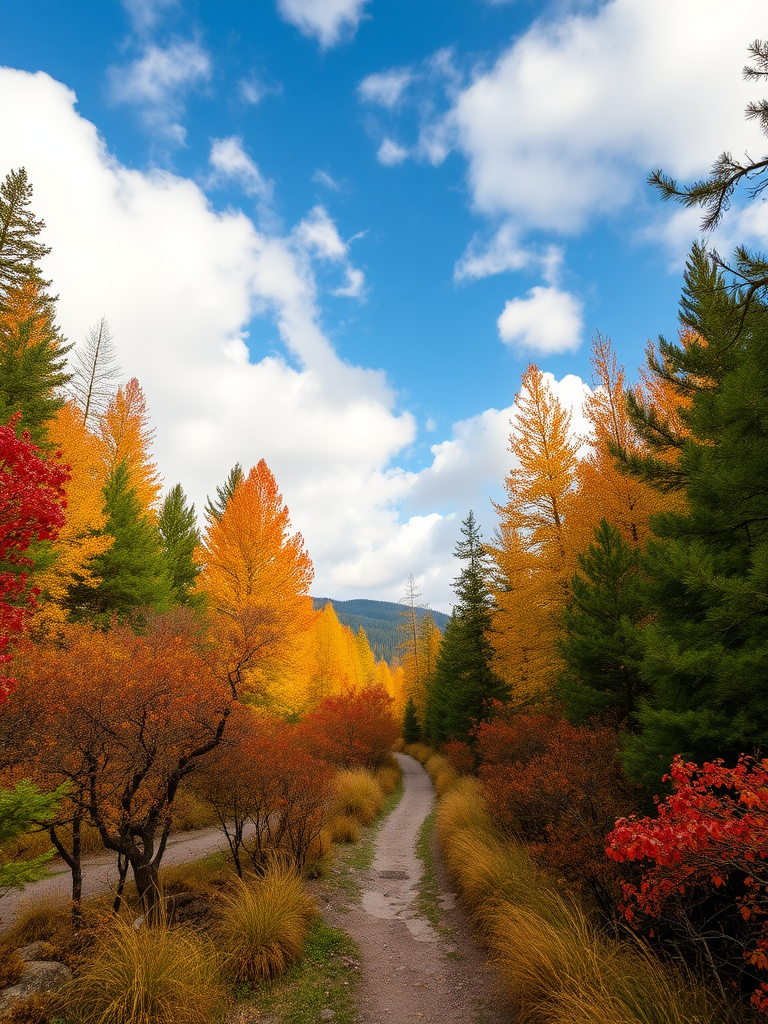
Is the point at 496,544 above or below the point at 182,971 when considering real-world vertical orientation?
above

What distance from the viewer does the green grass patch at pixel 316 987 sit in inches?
194

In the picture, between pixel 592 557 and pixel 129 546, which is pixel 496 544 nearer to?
pixel 592 557

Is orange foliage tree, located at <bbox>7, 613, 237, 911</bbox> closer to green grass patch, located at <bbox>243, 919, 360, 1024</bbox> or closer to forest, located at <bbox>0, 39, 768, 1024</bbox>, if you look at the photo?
forest, located at <bbox>0, 39, 768, 1024</bbox>

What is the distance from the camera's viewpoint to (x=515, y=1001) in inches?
183

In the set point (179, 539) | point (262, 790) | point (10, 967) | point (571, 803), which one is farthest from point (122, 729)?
point (179, 539)

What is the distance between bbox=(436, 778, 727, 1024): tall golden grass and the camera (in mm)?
3711

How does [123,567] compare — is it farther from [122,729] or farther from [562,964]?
[562,964]

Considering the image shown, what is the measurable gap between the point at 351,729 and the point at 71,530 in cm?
1370

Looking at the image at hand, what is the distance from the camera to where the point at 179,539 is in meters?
25.9

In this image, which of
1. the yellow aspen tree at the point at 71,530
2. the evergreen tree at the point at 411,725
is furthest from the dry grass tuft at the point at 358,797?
the evergreen tree at the point at 411,725

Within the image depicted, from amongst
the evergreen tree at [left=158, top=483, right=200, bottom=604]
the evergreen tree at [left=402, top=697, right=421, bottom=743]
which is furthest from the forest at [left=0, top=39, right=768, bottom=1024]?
the evergreen tree at [left=402, top=697, right=421, bottom=743]

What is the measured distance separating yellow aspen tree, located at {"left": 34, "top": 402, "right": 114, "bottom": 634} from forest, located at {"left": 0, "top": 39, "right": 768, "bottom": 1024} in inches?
4.2

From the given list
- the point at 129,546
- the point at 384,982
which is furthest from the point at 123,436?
the point at 384,982

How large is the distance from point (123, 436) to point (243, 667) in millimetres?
19475
